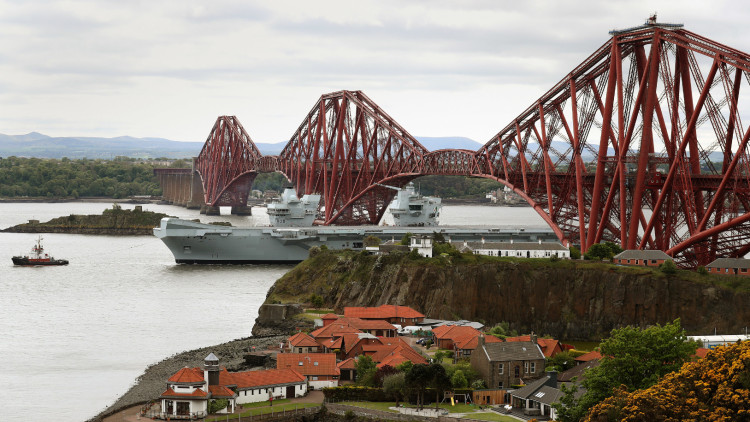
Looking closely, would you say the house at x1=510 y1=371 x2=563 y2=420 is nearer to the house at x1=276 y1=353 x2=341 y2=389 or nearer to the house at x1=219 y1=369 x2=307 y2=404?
the house at x1=276 y1=353 x2=341 y2=389

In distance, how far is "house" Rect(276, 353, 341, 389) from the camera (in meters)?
61.1

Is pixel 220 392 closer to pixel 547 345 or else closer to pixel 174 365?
pixel 174 365

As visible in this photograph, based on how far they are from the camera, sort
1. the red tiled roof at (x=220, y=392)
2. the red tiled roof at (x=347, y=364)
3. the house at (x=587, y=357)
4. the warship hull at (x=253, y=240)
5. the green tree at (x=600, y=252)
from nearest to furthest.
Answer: the red tiled roof at (x=220, y=392), the house at (x=587, y=357), the red tiled roof at (x=347, y=364), the green tree at (x=600, y=252), the warship hull at (x=253, y=240)

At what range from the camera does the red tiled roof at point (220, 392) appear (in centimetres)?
5606

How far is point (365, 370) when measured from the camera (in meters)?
61.5

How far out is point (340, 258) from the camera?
9475cm

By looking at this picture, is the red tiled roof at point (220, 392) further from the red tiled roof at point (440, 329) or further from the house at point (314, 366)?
the red tiled roof at point (440, 329)

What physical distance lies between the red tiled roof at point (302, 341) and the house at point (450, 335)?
702 cm

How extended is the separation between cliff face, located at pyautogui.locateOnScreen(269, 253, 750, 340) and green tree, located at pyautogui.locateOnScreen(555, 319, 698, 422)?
2260 centimetres

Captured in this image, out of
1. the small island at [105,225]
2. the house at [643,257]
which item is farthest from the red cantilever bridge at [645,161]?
the small island at [105,225]

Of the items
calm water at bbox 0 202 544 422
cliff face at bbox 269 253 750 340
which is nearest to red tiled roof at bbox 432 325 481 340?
cliff face at bbox 269 253 750 340

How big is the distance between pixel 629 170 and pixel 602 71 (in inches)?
331

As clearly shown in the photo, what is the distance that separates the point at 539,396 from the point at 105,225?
144 meters

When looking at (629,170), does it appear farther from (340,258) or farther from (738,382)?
(738,382)
